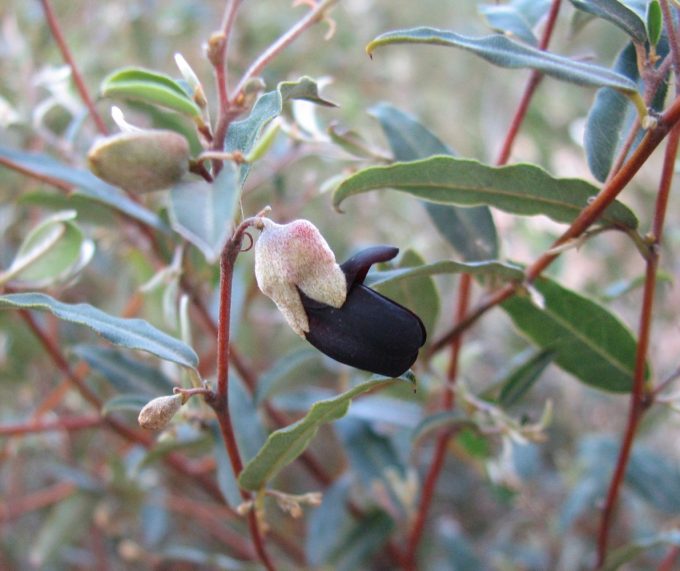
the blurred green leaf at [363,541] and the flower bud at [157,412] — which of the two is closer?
the flower bud at [157,412]

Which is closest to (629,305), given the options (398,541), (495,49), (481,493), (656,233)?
(481,493)

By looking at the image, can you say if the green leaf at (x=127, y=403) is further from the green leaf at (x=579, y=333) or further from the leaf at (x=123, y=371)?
the green leaf at (x=579, y=333)

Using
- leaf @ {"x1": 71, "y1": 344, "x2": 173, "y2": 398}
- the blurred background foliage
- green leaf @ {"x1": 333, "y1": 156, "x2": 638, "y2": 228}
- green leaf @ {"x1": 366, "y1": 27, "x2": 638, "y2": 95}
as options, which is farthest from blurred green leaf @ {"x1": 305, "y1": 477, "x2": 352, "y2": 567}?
green leaf @ {"x1": 366, "y1": 27, "x2": 638, "y2": 95}

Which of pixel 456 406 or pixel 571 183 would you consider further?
pixel 456 406

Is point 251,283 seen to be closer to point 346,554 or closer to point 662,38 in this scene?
point 346,554

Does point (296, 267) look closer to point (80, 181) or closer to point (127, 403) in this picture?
point (127, 403)

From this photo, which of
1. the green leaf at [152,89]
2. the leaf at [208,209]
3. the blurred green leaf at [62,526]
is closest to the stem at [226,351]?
the leaf at [208,209]

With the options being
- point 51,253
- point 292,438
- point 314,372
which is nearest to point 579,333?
point 292,438
